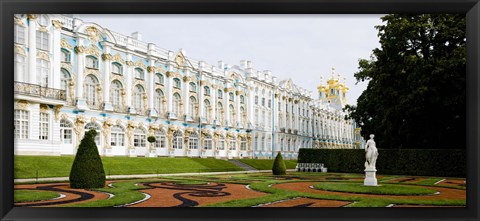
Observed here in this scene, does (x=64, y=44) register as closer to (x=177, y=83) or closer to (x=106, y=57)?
(x=106, y=57)

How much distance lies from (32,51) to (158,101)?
793 centimetres

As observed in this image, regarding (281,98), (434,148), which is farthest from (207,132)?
(434,148)

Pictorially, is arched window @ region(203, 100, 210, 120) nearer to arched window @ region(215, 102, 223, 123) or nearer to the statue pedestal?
arched window @ region(215, 102, 223, 123)

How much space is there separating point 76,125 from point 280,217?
53.1 ft

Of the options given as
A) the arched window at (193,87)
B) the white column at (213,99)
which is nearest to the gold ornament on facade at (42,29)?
the arched window at (193,87)

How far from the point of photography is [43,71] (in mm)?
20500

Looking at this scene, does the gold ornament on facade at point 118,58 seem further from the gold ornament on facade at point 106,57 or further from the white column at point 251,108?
the white column at point 251,108

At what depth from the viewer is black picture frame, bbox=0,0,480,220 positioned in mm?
7840

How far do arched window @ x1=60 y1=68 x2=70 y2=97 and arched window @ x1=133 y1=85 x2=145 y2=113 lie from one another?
3804 millimetres

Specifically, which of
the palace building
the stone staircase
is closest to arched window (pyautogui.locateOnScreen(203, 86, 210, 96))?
the palace building

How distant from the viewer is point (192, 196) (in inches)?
523

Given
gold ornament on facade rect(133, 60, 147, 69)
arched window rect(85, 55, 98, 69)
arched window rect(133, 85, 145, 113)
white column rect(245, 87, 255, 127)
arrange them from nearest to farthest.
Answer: arched window rect(85, 55, 98, 69)
arched window rect(133, 85, 145, 113)
gold ornament on facade rect(133, 60, 147, 69)
white column rect(245, 87, 255, 127)
